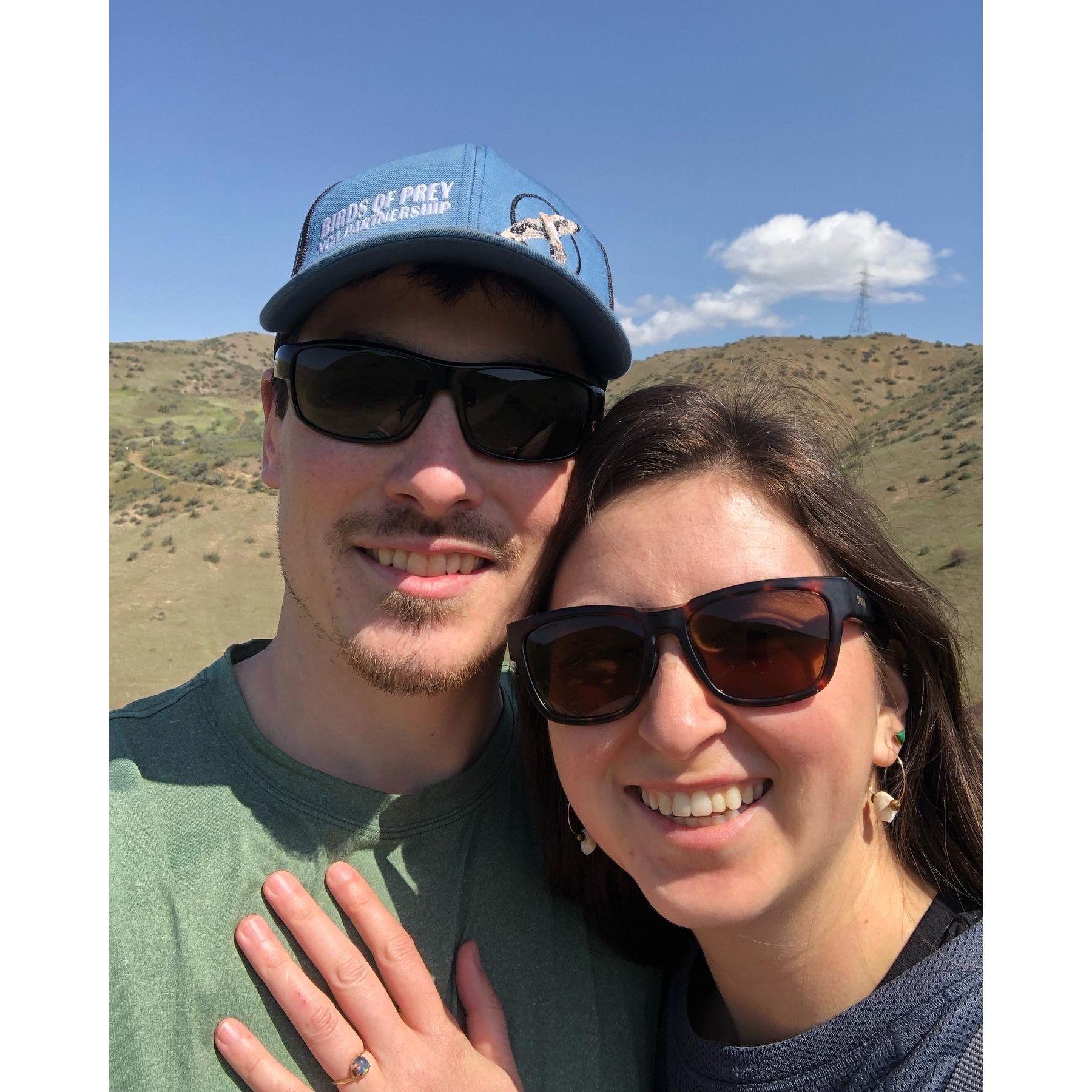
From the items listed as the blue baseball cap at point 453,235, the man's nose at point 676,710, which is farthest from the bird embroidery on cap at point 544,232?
the man's nose at point 676,710

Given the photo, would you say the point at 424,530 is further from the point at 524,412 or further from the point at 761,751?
the point at 761,751

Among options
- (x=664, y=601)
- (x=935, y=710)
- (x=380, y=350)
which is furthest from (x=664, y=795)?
(x=380, y=350)

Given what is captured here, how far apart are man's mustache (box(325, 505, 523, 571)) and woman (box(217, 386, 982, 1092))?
14cm

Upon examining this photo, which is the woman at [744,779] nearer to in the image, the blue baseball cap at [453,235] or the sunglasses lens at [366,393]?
the blue baseball cap at [453,235]

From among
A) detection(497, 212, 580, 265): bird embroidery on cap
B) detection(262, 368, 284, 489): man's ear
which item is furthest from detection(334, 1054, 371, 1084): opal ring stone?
detection(497, 212, 580, 265): bird embroidery on cap

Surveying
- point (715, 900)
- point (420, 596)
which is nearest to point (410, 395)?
point (420, 596)

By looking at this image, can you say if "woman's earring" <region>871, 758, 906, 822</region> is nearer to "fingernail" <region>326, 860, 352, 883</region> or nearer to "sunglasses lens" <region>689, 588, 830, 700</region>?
"sunglasses lens" <region>689, 588, 830, 700</region>

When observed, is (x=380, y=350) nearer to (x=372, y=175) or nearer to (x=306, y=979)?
(x=372, y=175)

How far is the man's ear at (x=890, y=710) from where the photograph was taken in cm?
191

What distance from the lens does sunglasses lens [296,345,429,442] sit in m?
2.00

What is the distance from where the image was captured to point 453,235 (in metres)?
1.94
